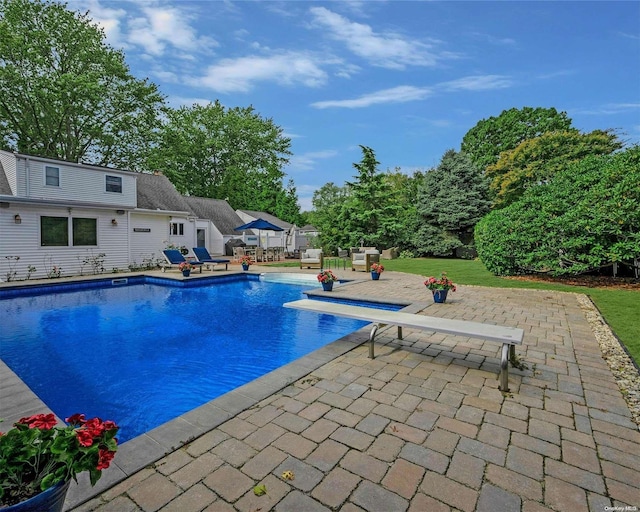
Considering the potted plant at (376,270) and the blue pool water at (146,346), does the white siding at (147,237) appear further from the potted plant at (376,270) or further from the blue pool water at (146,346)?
the potted plant at (376,270)

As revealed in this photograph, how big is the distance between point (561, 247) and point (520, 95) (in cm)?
2174

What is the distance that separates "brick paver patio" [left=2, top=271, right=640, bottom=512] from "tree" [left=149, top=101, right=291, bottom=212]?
108ft

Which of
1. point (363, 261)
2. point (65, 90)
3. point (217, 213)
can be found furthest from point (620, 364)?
point (65, 90)

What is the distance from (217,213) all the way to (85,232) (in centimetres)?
1408

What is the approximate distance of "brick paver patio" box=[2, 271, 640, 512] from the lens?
1.75 m

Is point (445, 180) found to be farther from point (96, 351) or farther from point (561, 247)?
point (96, 351)

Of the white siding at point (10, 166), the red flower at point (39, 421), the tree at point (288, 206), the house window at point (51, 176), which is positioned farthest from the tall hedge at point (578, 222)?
the tree at point (288, 206)

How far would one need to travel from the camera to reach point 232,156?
116 feet

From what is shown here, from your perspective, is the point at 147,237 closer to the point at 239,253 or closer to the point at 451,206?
the point at 239,253

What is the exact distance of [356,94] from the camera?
16609 millimetres

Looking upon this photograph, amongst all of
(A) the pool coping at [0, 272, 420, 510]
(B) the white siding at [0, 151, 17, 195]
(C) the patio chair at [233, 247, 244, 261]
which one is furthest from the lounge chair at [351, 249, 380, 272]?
(B) the white siding at [0, 151, 17, 195]

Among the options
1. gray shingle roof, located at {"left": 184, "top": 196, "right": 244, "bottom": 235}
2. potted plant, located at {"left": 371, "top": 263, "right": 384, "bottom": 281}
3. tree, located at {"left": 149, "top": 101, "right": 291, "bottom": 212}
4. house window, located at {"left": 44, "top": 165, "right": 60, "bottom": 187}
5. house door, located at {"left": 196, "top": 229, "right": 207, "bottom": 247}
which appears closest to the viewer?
potted plant, located at {"left": 371, "top": 263, "right": 384, "bottom": 281}

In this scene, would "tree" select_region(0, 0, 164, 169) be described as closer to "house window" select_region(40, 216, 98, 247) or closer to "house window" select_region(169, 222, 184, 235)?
"house window" select_region(169, 222, 184, 235)

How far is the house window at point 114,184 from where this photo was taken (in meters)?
15.1
